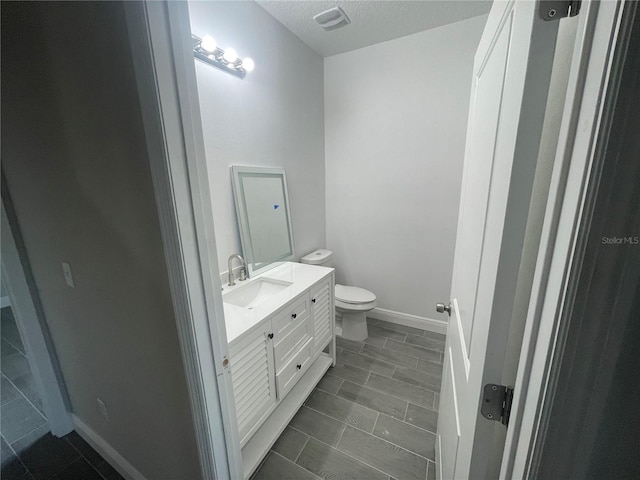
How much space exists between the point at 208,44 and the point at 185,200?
4.22 ft

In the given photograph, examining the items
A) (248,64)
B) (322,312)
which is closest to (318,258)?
(322,312)

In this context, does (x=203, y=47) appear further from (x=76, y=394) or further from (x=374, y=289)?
(x=374, y=289)

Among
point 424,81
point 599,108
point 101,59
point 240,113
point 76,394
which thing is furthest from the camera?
point 424,81

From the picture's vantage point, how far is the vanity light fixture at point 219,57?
56.3 inches

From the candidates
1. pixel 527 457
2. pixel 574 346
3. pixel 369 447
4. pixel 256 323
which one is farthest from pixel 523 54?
pixel 369 447

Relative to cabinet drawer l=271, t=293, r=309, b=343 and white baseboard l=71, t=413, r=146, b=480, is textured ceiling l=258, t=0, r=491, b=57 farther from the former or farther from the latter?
white baseboard l=71, t=413, r=146, b=480

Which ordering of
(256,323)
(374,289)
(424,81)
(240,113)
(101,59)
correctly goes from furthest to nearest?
1. (374,289)
2. (424,81)
3. (240,113)
4. (256,323)
5. (101,59)

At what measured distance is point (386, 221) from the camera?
8.43ft

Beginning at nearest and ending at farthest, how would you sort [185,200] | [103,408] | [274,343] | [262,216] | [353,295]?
[185,200]
[103,408]
[274,343]
[262,216]
[353,295]

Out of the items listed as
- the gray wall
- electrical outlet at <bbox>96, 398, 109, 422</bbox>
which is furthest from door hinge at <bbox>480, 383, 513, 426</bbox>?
electrical outlet at <bbox>96, 398, 109, 422</bbox>

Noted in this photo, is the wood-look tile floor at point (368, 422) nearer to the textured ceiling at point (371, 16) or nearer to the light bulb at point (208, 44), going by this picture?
the light bulb at point (208, 44)

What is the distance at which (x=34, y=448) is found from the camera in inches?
56.3

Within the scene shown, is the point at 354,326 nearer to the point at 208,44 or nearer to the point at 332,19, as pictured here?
the point at 208,44

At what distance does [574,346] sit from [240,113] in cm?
195
